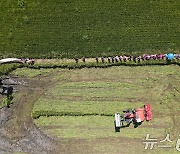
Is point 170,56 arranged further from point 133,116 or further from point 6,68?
point 6,68

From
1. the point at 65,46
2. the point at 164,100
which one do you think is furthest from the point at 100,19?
the point at 164,100

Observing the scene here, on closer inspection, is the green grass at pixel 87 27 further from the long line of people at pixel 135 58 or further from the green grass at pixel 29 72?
the green grass at pixel 29 72

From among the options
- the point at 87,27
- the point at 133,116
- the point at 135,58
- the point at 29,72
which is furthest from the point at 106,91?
the point at 29,72

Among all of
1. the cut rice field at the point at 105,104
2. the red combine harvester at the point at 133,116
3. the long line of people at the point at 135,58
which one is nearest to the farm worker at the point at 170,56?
the long line of people at the point at 135,58

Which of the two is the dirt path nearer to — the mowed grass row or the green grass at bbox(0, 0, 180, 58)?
the mowed grass row

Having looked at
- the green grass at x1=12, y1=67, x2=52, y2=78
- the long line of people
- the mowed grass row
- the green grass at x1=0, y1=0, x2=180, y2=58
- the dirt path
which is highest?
the green grass at x1=0, y1=0, x2=180, y2=58

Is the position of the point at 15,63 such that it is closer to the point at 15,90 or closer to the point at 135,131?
the point at 15,90

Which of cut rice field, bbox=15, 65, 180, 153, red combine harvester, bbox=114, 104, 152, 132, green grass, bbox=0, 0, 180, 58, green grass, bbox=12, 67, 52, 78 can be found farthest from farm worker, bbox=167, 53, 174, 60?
green grass, bbox=12, 67, 52, 78
